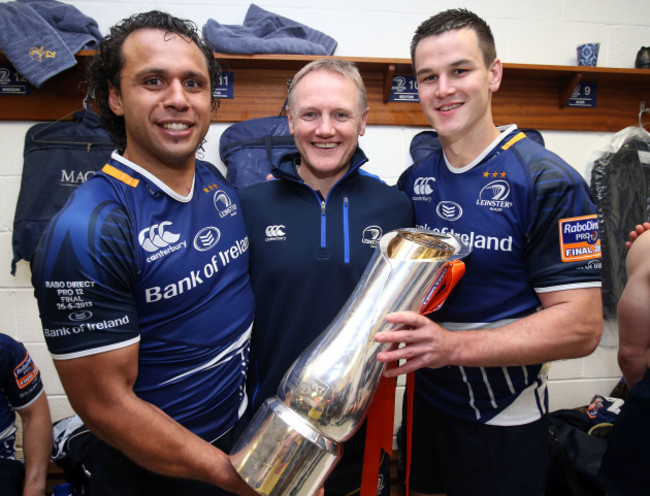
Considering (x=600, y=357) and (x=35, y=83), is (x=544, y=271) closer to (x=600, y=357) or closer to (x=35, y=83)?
(x=600, y=357)

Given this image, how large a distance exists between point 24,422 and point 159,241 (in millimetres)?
1034

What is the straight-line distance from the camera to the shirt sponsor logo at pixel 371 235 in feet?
3.36

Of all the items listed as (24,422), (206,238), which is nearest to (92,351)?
(206,238)

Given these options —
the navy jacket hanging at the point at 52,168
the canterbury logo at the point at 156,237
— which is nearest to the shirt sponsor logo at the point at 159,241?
the canterbury logo at the point at 156,237

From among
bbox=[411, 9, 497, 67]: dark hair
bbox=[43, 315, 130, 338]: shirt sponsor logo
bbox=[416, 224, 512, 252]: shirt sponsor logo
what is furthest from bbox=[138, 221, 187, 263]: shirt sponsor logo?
bbox=[411, 9, 497, 67]: dark hair

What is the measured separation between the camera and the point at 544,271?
958mm

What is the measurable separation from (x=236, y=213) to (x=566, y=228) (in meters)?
0.77

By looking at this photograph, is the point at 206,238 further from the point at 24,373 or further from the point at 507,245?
the point at 24,373

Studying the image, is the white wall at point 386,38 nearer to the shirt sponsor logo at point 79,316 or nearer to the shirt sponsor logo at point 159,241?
the shirt sponsor logo at point 159,241

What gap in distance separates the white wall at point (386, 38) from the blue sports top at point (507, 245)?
0.95m

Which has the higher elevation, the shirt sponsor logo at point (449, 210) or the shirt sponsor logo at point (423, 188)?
the shirt sponsor logo at point (423, 188)

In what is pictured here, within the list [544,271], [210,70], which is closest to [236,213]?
[210,70]

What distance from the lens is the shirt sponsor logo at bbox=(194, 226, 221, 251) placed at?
87 centimetres

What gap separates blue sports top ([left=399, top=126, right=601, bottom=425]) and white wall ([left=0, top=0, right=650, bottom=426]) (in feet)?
3.10
